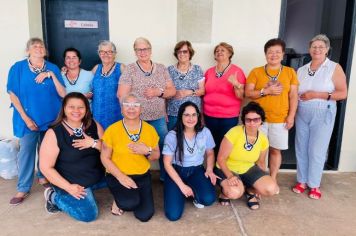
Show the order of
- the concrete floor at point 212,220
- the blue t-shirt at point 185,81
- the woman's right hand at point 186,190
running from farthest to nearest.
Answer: the blue t-shirt at point 185,81 → the woman's right hand at point 186,190 → the concrete floor at point 212,220

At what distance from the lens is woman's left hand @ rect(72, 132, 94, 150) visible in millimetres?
2673

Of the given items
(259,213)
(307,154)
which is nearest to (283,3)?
(307,154)

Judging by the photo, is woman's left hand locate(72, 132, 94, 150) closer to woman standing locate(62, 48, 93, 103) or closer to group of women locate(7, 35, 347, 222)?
group of women locate(7, 35, 347, 222)

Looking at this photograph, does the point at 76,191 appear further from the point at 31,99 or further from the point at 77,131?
the point at 31,99

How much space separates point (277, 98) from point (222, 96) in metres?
0.56

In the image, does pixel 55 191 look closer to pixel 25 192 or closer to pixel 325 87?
pixel 25 192

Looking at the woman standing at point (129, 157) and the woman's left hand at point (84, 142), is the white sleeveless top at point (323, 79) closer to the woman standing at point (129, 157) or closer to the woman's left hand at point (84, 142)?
the woman standing at point (129, 157)

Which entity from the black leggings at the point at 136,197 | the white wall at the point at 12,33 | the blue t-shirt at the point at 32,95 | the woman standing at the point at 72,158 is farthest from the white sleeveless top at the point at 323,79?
the white wall at the point at 12,33

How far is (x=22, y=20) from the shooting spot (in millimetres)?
3521

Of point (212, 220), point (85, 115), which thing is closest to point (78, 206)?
point (85, 115)

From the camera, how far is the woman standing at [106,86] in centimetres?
318

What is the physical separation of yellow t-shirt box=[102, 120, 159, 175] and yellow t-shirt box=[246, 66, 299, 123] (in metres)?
1.21

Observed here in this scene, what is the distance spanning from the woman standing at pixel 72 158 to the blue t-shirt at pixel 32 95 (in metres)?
0.42

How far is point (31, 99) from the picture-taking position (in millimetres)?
2920
